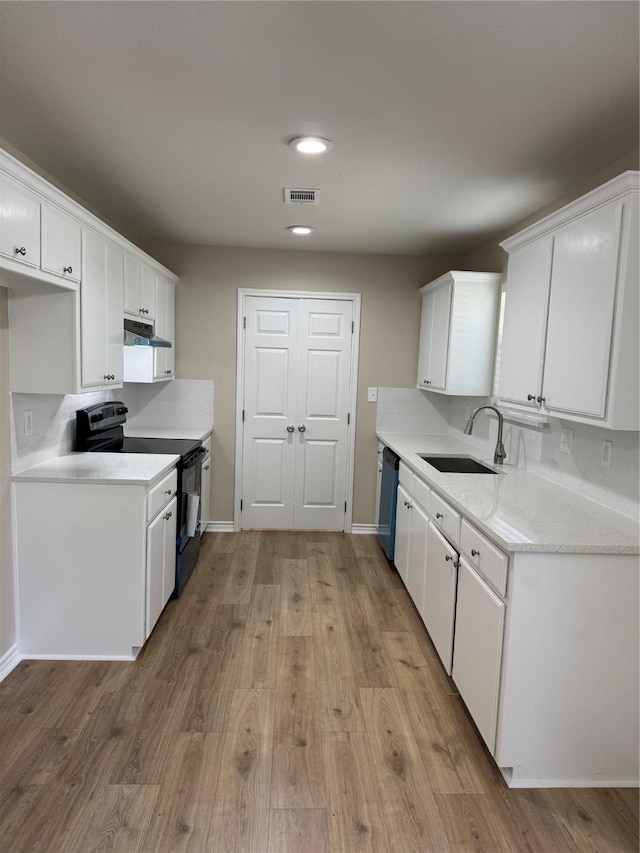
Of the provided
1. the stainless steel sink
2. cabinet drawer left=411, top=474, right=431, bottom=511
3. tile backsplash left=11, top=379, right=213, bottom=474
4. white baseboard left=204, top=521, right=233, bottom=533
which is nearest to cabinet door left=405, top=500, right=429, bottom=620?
cabinet drawer left=411, top=474, right=431, bottom=511

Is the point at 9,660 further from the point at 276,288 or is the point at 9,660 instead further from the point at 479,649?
the point at 276,288

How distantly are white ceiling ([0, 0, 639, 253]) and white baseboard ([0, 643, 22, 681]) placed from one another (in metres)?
2.34

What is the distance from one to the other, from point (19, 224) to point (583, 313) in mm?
2198

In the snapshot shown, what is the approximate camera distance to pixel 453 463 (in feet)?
11.8

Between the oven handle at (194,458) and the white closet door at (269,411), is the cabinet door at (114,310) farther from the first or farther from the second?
the white closet door at (269,411)

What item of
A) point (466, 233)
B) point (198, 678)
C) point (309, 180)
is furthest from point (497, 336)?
point (198, 678)

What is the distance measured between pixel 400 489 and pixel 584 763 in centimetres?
193

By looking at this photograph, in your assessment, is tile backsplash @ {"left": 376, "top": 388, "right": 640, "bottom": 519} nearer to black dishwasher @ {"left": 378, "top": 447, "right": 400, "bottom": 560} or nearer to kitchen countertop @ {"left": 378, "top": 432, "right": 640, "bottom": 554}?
kitchen countertop @ {"left": 378, "top": 432, "right": 640, "bottom": 554}

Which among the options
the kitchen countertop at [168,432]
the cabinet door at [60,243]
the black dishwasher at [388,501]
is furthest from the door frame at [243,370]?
the cabinet door at [60,243]

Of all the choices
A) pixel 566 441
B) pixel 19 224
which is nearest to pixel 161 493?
pixel 19 224

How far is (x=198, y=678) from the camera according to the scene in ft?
8.37

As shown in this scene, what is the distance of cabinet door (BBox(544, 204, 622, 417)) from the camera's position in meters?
1.96

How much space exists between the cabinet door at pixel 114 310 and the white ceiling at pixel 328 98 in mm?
393

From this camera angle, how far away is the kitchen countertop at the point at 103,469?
254cm
